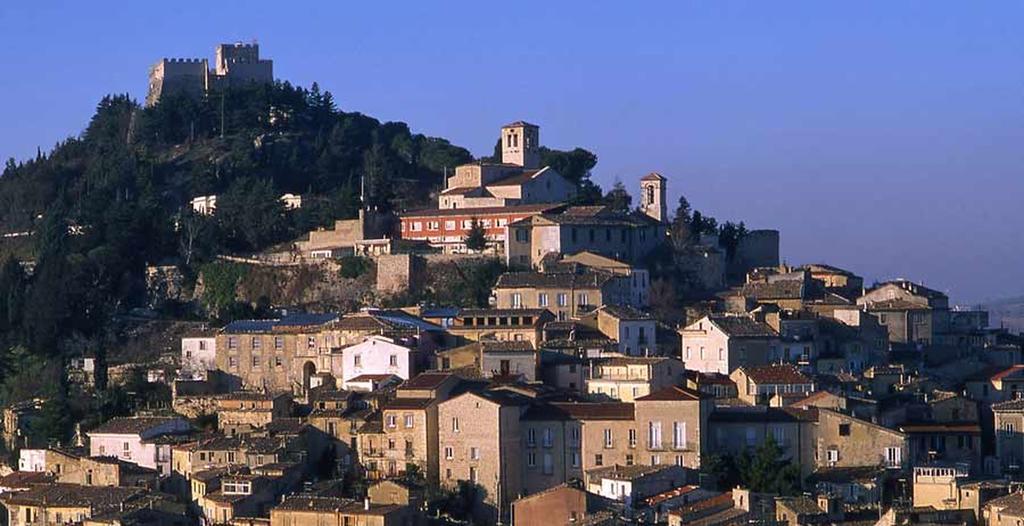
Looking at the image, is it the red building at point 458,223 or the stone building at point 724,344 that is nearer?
the stone building at point 724,344

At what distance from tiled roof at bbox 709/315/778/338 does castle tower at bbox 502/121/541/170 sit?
1711 cm

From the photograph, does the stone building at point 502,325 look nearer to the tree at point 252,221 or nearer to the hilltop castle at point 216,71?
the tree at point 252,221

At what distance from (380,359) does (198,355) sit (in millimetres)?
6790

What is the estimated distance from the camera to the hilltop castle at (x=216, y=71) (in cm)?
7712

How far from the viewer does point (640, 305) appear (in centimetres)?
5241

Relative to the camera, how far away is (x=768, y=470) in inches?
1561

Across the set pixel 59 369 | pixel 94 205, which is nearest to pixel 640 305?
pixel 59 369

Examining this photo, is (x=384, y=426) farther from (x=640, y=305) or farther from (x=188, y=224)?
(x=188, y=224)

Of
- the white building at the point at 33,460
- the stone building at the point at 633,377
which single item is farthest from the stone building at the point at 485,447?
the white building at the point at 33,460

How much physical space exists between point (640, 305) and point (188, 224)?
615 inches

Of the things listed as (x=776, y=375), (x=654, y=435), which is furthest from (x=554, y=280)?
(x=654, y=435)

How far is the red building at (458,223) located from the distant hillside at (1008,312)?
107ft

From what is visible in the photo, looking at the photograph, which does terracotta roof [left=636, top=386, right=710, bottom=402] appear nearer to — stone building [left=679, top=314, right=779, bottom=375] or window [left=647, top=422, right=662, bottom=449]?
window [left=647, top=422, right=662, bottom=449]

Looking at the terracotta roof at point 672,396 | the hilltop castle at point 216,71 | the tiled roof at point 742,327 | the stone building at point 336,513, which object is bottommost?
the stone building at point 336,513
